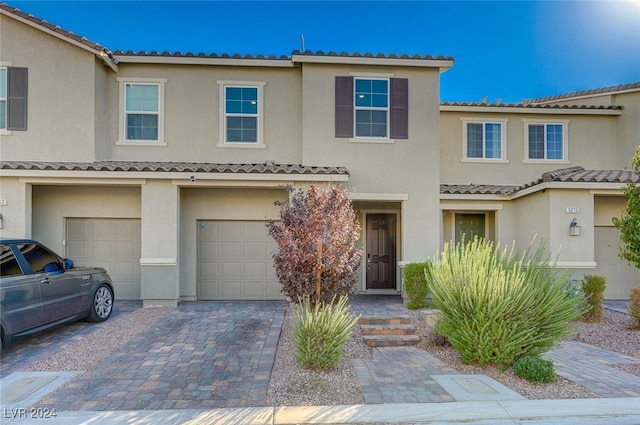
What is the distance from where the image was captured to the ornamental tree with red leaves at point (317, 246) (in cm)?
588

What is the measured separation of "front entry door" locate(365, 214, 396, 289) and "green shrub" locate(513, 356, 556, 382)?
20.8ft

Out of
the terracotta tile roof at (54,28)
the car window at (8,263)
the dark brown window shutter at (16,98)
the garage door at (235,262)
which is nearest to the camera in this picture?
the car window at (8,263)

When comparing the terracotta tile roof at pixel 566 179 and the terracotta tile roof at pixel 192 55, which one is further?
the terracotta tile roof at pixel 192 55

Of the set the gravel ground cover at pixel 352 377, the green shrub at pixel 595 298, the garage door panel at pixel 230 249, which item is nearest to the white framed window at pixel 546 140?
the green shrub at pixel 595 298

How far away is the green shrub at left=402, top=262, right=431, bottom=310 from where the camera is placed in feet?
28.9

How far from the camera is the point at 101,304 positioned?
782cm

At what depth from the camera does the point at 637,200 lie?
6789mm

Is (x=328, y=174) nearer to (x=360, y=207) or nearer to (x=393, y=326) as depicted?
(x=360, y=207)

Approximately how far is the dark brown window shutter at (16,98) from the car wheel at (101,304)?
18.2 ft

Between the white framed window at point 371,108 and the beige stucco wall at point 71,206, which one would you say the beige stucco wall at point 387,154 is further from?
the beige stucco wall at point 71,206

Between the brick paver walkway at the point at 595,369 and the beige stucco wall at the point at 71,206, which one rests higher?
the beige stucco wall at the point at 71,206

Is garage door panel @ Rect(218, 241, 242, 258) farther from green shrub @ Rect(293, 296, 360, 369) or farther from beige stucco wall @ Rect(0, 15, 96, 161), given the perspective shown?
green shrub @ Rect(293, 296, 360, 369)

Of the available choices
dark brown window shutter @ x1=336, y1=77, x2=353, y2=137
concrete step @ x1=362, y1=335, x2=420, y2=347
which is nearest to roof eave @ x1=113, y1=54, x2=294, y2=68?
dark brown window shutter @ x1=336, y1=77, x2=353, y2=137

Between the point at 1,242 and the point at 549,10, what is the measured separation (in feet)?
49.3
